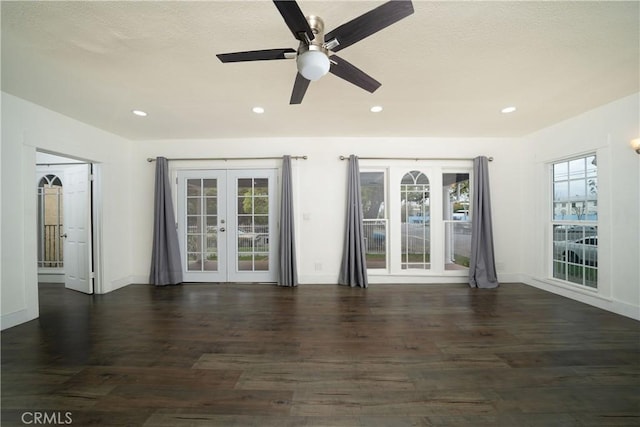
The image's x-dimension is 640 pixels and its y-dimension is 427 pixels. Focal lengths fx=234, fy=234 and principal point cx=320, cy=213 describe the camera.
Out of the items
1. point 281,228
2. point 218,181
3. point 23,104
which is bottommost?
point 281,228

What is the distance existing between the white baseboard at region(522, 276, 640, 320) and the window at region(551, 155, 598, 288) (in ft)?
0.54

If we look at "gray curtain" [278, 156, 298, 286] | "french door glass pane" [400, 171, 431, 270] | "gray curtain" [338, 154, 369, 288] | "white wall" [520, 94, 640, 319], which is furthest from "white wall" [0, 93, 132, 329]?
"white wall" [520, 94, 640, 319]

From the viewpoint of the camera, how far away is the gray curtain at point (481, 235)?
12.8ft

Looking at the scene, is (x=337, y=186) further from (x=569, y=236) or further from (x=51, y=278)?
(x=51, y=278)

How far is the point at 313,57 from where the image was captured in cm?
145

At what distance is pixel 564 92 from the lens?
2586mm

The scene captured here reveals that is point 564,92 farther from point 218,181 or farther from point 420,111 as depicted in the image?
point 218,181

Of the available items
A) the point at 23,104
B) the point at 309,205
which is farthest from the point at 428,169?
the point at 23,104

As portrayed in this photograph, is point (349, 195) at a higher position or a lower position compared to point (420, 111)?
lower

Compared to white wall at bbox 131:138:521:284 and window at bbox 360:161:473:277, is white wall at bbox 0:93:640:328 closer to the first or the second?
white wall at bbox 131:138:521:284

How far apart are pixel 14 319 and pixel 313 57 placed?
13.6 ft

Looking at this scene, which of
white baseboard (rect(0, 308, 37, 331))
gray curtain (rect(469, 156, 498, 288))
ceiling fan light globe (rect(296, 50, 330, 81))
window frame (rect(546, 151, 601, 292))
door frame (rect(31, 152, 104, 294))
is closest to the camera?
ceiling fan light globe (rect(296, 50, 330, 81))

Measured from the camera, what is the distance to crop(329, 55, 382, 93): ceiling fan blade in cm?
162

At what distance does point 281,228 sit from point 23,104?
11.1 ft
